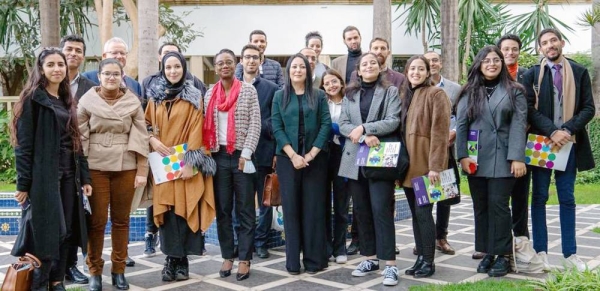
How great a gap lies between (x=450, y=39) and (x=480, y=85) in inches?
308

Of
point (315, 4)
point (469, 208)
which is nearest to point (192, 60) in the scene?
point (315, 4)

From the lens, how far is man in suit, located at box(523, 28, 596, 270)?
4848 mm

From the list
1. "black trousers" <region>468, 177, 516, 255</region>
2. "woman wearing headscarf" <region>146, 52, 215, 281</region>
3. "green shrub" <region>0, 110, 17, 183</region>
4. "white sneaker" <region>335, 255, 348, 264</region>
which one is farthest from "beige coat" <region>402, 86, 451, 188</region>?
"green shrub" <region>0, 110, 17, 183</region>

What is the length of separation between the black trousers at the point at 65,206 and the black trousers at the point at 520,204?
11.4 feet

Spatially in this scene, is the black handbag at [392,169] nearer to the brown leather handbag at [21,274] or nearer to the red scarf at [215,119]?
the red scarf at [215,119]

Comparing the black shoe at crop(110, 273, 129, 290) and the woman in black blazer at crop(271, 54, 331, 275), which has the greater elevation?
the woman in black blazer at crop(271, 54, 331, 275)

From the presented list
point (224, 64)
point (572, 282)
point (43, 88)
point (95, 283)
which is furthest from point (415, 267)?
point (43, 88)

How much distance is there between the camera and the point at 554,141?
4.78m

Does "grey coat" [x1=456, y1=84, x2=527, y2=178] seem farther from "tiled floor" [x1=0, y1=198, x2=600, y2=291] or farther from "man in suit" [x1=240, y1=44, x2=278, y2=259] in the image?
"man in suit" [x1=240, y1=44, x2=278, y2=259]

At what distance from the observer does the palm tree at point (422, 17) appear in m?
15.5

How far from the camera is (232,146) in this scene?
15.6 feet

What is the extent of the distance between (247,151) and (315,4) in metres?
12.1

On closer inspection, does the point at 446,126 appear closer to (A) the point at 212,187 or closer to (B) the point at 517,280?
(B) the point at 517,280

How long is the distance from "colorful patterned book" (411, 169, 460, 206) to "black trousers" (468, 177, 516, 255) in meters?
0.31
